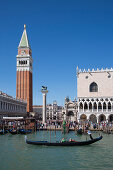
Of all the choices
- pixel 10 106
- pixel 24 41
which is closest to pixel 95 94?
pixel 10 106

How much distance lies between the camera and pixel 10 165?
13.0 m

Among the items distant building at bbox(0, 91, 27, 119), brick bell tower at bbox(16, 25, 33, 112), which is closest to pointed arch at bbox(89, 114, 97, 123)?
distant building at bbox(0, 91, 27, 119)

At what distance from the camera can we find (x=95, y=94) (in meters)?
44.2

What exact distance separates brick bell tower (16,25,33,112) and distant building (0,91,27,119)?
4.53 metres

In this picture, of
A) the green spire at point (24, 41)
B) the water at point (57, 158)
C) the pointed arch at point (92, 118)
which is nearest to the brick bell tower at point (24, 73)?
the green spire at point (24, 41)

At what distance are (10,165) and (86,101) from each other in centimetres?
3218

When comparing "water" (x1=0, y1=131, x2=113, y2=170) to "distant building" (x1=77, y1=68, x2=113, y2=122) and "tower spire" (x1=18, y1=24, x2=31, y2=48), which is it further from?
"tower spire" (x1=18, y1=24, x2=31, y2=48)

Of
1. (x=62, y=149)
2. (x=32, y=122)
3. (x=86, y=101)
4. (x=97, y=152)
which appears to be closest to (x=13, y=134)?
(x=32, y=122)

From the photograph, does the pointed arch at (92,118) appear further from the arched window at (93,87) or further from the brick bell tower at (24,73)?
the brick bell tower at (24,73)

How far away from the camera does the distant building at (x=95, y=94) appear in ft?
142

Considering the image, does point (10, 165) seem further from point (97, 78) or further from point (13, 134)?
point (97, 78)

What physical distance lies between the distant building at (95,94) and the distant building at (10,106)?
13.8 metres

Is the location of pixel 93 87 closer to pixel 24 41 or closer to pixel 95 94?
pixel 95 94

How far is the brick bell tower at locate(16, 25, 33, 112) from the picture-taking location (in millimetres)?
64188
